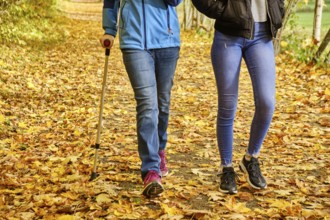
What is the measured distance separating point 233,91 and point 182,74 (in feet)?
28.6

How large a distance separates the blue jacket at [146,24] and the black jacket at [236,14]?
1.06 ft

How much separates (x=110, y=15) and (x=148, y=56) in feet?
1.97

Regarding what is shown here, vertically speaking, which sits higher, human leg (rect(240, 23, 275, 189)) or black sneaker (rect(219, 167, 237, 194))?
human leg (rect(240, 23, 275, 189))

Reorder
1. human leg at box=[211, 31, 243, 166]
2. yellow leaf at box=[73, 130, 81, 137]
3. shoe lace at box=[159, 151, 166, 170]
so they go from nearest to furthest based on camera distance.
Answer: human leg at box=[211, 31, 243, 166], shoe lace at box=[159, 151, 166, 170], yellow leaf at box=[73, 130, 81, 137]

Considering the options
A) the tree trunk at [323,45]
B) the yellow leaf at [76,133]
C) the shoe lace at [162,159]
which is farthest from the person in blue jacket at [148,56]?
the tree trunk at [323,45]

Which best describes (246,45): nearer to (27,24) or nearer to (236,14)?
(236,14)

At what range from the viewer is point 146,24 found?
436 cm

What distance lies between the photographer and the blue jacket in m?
4.35

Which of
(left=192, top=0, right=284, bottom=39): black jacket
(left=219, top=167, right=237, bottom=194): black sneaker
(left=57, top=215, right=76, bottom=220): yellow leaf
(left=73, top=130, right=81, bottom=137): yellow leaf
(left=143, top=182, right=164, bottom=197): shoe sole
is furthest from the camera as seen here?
(left=73, top=130, right=81, bottom=137): yellow leaf

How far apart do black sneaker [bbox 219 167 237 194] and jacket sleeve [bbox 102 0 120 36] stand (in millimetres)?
1668

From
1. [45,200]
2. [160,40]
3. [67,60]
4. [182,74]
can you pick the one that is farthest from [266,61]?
[67,60]

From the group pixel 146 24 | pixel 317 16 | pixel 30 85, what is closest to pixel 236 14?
pixel 146 24

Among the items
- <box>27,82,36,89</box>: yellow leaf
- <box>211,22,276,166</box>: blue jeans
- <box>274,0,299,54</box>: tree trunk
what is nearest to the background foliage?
<box>27,82,36,89</box>: yellow leaf

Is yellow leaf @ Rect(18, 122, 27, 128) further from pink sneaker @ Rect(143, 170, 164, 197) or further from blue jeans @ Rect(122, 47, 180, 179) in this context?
pink sneaker @ Rect(143, 170, 164, 197)
